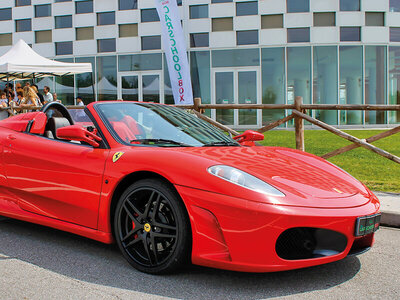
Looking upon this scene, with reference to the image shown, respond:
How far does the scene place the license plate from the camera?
9.20 ft

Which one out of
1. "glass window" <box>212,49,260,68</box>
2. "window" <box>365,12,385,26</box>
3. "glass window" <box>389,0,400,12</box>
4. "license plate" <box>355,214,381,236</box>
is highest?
"glass window" <box>389,0,400,12</box>

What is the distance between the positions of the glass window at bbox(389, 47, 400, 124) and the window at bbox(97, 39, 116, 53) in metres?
13.6

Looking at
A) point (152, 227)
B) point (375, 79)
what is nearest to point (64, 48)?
point (375, 79)

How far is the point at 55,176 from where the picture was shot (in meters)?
3.61

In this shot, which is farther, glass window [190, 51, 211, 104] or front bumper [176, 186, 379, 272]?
glass window [190, 51, 211, 104]

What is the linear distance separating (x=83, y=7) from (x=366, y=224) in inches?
904

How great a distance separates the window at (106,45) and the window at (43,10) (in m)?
3.46

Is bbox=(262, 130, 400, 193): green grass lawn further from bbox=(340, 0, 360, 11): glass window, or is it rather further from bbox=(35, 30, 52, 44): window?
bbox=(35, 30, 52, 44): window

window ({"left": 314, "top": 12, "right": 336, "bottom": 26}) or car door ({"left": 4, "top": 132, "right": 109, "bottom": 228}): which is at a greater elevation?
window ({"left": 314, "top": 12, "right": 336, "bottom": 26})

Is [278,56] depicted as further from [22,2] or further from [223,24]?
[22,2]

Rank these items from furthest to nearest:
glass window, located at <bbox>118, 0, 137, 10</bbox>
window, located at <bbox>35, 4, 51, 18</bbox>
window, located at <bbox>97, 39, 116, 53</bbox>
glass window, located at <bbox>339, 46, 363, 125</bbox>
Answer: window, located at <bbox>35, 4, 51, 18</bbox>, window, located at <bbox>97, 39, 116, 53</bbox>, glass window, located at <bbox>118, 0, 137, 10</bbox>, glass window, located at <bbox>339, 46, 363, 125</bbox>

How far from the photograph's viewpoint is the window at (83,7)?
23094mm

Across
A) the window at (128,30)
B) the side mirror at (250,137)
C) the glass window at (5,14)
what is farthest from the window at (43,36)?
the side mirror at (250,137)

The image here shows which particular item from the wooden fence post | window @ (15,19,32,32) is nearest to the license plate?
the wooden fence post
